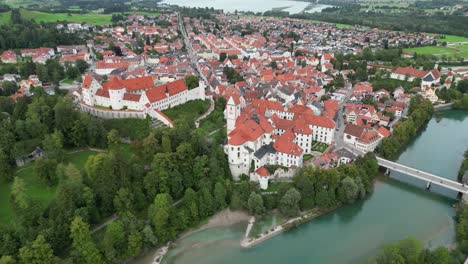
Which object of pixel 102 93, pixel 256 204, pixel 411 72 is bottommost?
pixel 256 204

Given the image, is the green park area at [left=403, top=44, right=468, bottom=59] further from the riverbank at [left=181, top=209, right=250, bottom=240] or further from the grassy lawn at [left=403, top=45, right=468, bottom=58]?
the riverbank at [left=181, top=209, right=250, bottom=240]

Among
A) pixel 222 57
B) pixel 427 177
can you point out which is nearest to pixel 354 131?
pixel 427 177

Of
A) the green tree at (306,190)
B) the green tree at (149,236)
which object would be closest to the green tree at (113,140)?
the green tree at (149,236)

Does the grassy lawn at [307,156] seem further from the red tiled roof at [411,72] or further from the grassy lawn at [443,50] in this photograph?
the grassy lawn at [443,50]

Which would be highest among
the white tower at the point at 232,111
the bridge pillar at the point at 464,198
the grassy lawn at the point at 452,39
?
the grassy lawn at the point at 452,39

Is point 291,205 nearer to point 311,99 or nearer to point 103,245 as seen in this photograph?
point 103,245

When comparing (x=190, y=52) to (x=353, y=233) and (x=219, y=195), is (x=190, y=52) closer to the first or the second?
(x=219, y=195)

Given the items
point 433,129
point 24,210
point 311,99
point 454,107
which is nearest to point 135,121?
point 24,210
